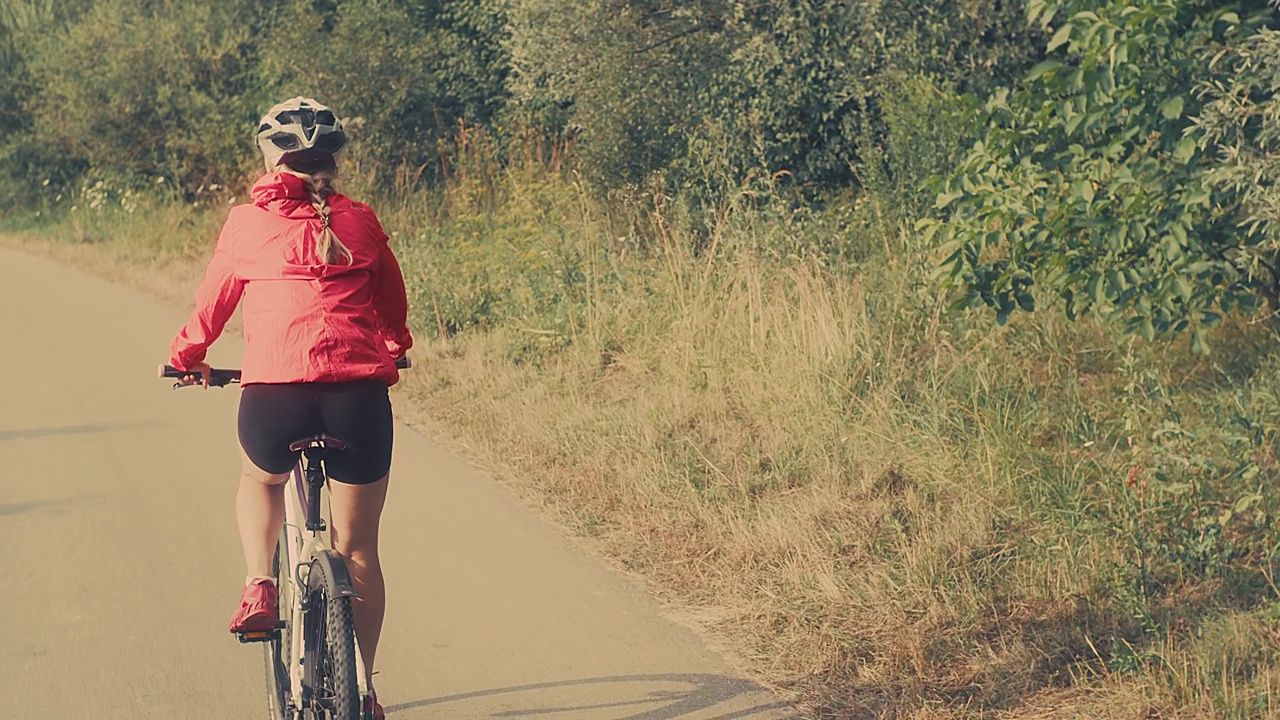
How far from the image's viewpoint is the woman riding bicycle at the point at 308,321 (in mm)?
3750

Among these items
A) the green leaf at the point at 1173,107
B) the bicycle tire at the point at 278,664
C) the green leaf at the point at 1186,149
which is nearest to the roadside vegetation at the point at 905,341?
the green leaf at the point at 1186,149

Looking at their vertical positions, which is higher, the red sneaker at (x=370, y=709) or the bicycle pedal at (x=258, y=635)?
the bicycle pedal at (x=258, y=635)

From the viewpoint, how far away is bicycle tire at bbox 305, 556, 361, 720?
11.7ft

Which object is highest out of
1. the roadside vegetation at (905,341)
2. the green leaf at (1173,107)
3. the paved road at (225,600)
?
the green leaf at (1173,107)

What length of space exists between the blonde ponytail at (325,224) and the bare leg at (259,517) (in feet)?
2.15

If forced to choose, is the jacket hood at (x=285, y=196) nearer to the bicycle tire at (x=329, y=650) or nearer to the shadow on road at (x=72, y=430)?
the bicycle tire at (x=329, y=650)

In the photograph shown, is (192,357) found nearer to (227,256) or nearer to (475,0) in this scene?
(227,256)

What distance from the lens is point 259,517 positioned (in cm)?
407

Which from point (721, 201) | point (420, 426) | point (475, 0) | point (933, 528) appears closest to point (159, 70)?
point (475, 0)

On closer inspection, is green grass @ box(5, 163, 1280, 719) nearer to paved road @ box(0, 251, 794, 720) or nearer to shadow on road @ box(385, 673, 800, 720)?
shadow on road @ box(385, 673, 800, 720)

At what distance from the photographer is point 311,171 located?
151 inches

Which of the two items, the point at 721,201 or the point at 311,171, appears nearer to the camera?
the point at 311,171

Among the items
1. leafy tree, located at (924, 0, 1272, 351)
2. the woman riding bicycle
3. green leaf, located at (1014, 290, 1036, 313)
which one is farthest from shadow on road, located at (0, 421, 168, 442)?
the woman riding bicycle

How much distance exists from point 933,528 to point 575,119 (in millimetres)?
8356
